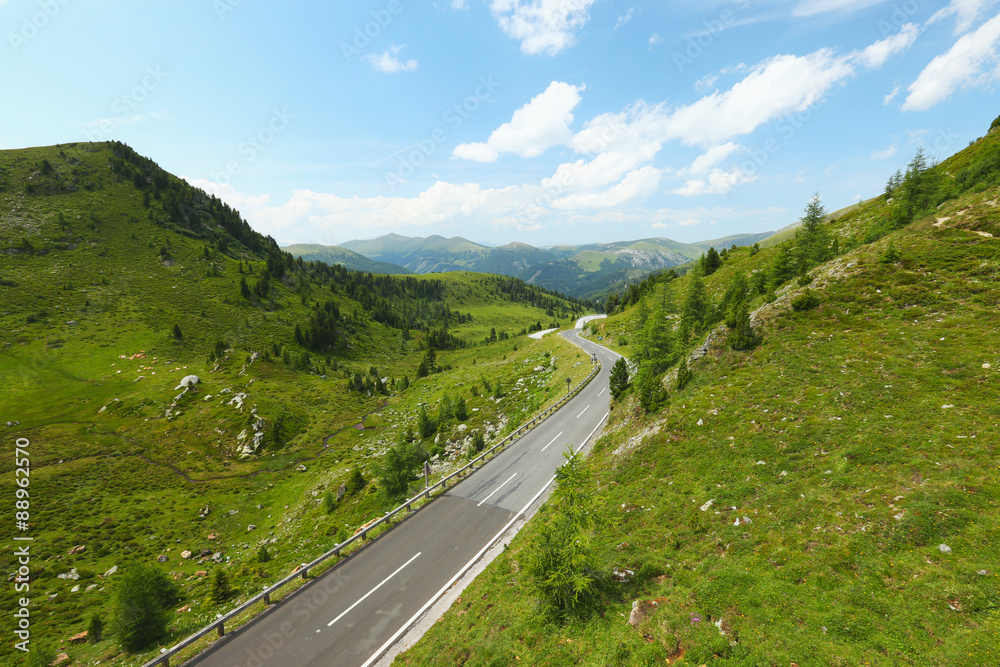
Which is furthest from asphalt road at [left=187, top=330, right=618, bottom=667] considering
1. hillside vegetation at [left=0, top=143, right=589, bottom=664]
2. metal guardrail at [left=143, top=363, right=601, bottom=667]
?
hillside vegetation at [left=0, top=143, right=589, bottom=664]

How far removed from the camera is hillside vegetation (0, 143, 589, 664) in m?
27.8

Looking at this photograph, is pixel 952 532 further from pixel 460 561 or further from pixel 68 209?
pixel 68 209

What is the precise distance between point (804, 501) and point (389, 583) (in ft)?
61.3

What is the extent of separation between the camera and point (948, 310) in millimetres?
16672

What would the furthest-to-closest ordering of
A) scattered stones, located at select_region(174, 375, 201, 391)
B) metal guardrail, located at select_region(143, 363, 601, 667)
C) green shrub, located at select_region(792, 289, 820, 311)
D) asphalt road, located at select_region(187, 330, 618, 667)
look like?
scattered stones, located at select_region(174, 375, 201, 391) → green shrub, located at select_region(792, 289, 820, 311) → asphalt road, located at select_region(187, 330, 618, 667) → metal guardrail, located at select_region(143, 363, 601, 667)

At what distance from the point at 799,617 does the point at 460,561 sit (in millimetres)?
14760

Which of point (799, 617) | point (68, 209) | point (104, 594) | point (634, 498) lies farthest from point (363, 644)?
point (68, 209)

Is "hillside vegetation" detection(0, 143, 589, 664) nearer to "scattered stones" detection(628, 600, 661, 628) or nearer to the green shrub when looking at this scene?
"scattered stones" detection(628, 600, 661, 628)

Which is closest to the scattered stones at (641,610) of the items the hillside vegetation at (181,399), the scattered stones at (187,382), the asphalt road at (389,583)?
the asphalt road at (389,583)

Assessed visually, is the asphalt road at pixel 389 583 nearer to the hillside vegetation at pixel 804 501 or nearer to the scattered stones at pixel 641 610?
the hillside vegetation at pixel 804 501

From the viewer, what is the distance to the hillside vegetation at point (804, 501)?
8.22 m

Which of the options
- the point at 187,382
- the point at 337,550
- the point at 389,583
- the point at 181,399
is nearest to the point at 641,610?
the point at 389,583

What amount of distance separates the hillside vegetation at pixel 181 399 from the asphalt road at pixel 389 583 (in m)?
4.72

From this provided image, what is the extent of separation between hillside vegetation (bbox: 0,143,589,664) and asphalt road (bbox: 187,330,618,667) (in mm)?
4724
